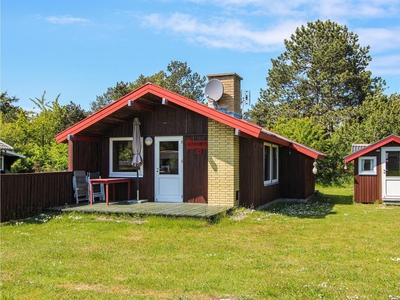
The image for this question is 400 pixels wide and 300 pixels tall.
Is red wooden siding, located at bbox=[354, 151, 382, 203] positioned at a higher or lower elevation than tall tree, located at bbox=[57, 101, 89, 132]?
lower

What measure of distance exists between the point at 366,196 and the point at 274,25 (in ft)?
23.1

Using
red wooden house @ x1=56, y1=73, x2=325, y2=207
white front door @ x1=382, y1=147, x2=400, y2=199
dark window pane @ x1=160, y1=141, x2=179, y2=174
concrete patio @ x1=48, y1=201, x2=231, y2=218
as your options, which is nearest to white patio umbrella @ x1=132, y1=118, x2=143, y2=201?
red wooden house @ x1=56, y1=73, x2=325, y2=207

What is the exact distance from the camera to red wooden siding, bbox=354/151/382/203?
1396 centimetres

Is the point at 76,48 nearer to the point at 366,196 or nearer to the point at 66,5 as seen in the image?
the point at 66,5

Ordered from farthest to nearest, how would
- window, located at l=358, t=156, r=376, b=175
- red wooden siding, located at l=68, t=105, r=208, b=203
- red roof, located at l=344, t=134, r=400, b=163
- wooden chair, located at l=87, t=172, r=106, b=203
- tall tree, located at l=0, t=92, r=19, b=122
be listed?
tall tree, located at l=0, t=92, r=19, b=122 < window, located at l=358, t=156, r=376, b=175 < red roof, located at l=344, t=134, r=400, b=163 < wooden chair, located at l=87, t=172, r=106, b=203 < red wooden siding, located at l=68, t=105, r=208, b=203

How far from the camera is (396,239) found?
757 centimetres

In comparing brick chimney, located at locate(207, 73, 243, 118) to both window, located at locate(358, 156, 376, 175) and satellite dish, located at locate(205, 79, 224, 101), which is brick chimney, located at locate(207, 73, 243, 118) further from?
window, located at locate(358, 156, 376, 175)

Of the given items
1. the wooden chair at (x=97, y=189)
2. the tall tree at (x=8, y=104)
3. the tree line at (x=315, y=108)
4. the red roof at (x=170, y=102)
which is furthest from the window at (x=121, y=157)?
the tall tree at (x=8, y=104)

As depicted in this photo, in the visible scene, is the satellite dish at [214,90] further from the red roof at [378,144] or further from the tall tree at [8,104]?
the tall tree at [8,104]

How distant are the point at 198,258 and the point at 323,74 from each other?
28.1 m

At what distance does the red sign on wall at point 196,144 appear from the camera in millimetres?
11102

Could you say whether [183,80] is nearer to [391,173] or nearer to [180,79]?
[180,79]

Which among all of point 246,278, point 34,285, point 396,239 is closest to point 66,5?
point 34,285

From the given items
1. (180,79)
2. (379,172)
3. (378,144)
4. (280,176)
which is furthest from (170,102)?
(180,79)
